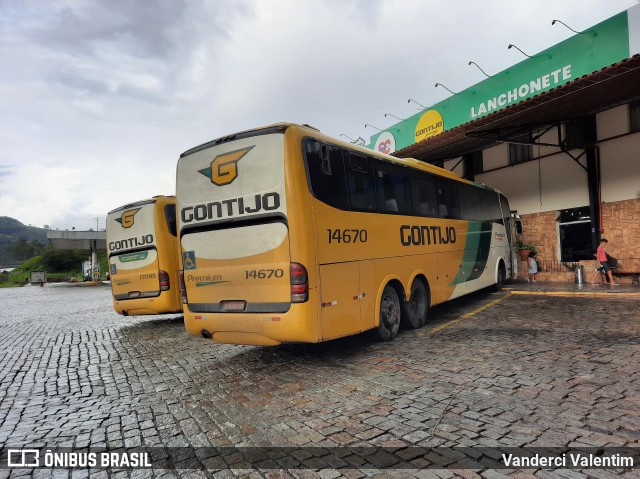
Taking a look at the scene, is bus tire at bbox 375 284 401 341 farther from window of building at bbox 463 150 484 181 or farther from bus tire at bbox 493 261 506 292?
window of building at bbox 463 150 484 181

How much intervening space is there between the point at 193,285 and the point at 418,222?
476 centimetres

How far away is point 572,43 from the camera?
1334cm

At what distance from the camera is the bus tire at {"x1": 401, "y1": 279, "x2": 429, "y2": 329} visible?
8000 millimetres

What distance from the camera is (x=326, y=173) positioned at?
19.8 feet

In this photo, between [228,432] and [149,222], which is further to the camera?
[149,222]

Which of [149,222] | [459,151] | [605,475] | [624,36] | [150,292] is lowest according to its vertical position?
[605,475]

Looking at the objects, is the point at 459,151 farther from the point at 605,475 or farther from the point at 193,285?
the point at 605,475

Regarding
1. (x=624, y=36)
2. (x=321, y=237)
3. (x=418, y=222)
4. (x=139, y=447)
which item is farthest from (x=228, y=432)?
(x=624, y=36)

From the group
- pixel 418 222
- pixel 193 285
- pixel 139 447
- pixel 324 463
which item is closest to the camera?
pixel 324 463

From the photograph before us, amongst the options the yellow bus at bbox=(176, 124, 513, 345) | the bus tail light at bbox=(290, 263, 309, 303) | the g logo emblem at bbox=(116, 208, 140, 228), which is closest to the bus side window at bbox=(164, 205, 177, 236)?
the g logo emblem at bbox=(116, 208, 140, 228)

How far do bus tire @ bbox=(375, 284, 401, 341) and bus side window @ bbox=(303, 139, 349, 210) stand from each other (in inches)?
80.0

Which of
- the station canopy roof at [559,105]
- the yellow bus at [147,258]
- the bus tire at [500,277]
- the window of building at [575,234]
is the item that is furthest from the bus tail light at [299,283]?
the window of building at [575,234]

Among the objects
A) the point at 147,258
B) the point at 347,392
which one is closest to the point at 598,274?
the point at 347,392

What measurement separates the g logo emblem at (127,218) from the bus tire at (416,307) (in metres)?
7.39
